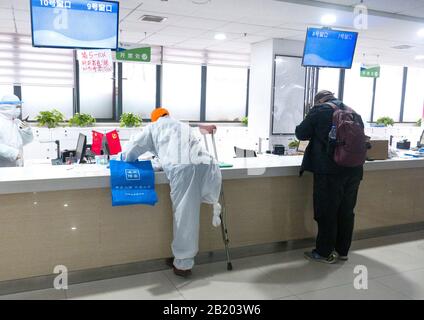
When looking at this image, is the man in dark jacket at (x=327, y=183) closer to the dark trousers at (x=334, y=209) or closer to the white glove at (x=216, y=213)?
the dark trousers at (x=334, y=209)

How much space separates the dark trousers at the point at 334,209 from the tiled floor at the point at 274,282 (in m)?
0.19

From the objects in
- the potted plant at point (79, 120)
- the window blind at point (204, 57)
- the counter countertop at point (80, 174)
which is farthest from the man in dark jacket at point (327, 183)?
the window blind at point (204, 57)

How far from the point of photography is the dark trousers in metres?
3.33

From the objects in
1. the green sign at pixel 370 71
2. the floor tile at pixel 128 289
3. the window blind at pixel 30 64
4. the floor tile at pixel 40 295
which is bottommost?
the floor tile at pixel 40 295

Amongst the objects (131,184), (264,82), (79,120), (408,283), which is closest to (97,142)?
(131,184)

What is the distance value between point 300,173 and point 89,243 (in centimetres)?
187

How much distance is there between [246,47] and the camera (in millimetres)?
7535

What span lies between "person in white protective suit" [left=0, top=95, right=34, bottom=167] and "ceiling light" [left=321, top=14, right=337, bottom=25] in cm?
379

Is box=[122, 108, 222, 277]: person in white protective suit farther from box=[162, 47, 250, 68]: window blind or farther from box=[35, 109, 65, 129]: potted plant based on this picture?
box=[162, 47, 250, 68]: window blind

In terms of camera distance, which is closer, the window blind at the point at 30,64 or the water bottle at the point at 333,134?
the water bottle at the point at 333,134

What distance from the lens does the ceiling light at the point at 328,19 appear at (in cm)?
498

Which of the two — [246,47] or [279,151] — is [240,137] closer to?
[246,47]

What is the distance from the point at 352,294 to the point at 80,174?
2161 mm
